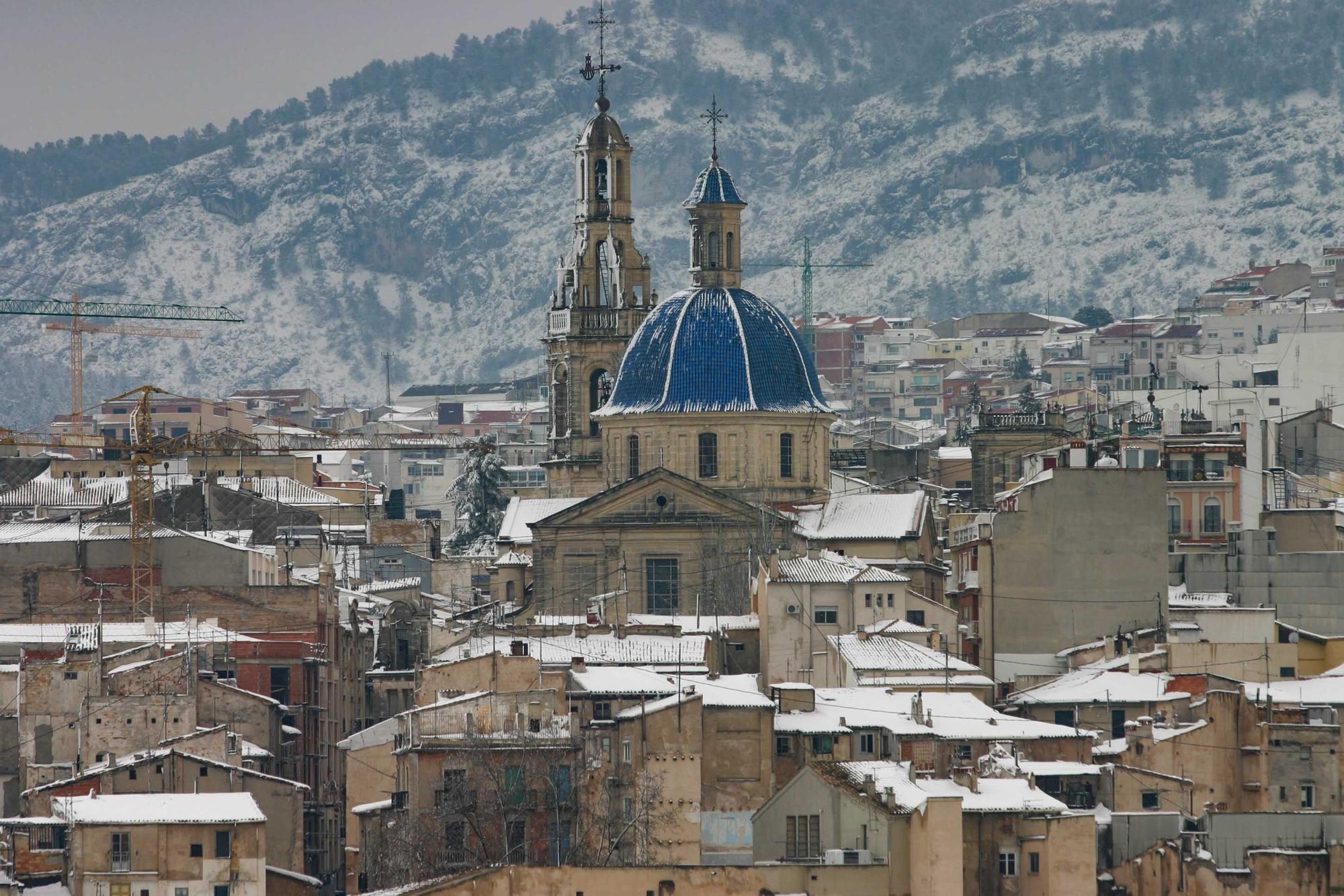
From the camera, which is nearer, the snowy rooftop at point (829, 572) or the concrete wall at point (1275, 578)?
the snowy rooftop at point (829, 572)

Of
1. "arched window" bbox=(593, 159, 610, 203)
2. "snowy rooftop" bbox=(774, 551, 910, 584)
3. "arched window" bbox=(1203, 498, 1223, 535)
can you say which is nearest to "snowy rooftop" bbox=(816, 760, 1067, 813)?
"snowy rooftop" bbox=(774, 551, 910, 584)

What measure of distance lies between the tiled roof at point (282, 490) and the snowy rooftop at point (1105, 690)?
155ft

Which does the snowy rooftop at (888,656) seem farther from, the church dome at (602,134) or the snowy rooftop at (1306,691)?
the church dome at (602,134)

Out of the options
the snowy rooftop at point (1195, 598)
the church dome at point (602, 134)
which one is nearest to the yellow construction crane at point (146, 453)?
the church dome at point (602, 134)

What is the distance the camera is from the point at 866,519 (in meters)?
118

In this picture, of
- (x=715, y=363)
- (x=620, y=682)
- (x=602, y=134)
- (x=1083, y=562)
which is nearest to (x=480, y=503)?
(x=602, y=134)

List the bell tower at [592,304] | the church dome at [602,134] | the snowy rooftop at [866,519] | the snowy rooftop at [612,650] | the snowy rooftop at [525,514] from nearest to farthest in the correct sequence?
the snowy rooftop at [612,650] → the snowy rooftop at [866,519] → the snowy rooftop at [525,514] → the bell tower at [592,304] → the church dome at [602,134]

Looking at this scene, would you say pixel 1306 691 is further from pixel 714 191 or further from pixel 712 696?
pixel 714 191

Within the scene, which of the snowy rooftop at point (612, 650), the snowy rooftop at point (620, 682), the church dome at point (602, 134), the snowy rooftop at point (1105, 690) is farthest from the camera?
the church dome at point (602, 134)

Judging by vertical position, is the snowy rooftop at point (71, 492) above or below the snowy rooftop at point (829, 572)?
above

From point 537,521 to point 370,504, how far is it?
37.7 metres

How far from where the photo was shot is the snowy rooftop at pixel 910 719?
3314 inches

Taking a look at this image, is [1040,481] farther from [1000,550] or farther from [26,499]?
[26,499]

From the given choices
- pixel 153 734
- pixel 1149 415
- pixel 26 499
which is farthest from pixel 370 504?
pixel 153 734
